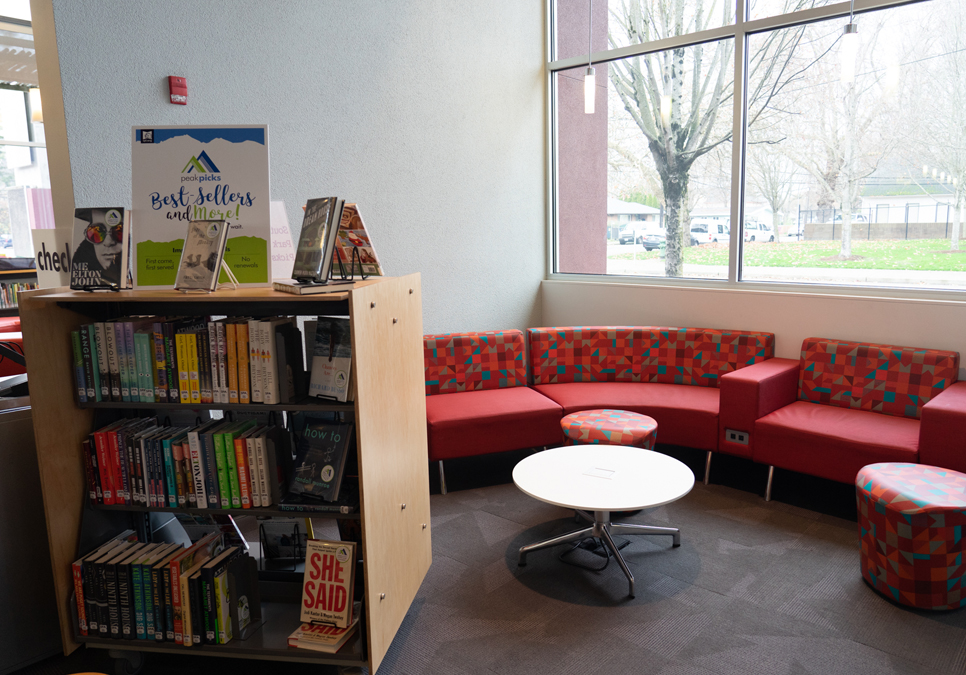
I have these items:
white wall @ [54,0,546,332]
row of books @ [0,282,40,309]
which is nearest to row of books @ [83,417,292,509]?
white wall @ [54,0,546,332]

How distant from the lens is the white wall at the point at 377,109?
115 inches

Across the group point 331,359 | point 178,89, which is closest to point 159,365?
point 331,359

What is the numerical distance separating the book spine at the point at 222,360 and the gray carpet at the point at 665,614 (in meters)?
1.03

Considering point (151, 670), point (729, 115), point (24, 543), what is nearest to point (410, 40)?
point (729, 115)

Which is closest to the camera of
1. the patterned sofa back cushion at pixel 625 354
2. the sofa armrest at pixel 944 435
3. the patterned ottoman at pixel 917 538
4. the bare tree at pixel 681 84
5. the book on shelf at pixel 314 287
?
the book on shelf at pixel 314 287

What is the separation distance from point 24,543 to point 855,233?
15.0 feet

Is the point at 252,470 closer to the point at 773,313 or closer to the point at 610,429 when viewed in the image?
the point at 610,429

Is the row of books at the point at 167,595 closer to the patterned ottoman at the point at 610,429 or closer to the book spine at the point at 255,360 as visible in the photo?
the book spine at the point at 255,360

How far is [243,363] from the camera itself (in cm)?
Result: 212

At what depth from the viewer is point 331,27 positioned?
Result: 374 centimetres

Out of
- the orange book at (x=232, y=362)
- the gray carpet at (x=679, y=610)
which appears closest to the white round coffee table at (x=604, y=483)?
the gray carpet at (x=679, y=610)

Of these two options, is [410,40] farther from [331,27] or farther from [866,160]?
[866,160]

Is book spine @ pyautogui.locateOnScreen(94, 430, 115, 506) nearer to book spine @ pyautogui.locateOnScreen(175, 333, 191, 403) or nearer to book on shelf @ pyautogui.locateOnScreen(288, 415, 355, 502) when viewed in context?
book spine @ pyautogui.locateOnScreen(175, 333, 191, 403)

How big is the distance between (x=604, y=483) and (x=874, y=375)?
197 centimetres
